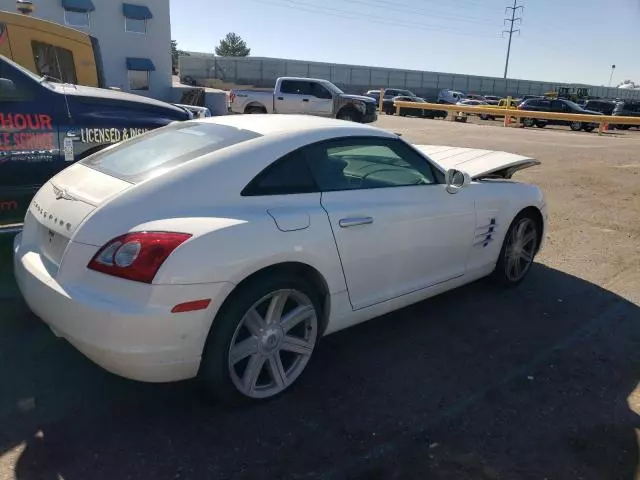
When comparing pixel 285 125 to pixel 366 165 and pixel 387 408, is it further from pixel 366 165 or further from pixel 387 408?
pixel 387 408

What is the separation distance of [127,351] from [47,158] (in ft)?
9.46

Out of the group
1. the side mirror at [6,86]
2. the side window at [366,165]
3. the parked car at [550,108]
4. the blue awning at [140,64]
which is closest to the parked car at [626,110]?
the parked car at [550,108]

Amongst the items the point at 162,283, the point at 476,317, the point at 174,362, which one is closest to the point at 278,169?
the point at 162,283

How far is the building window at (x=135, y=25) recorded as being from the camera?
2692cm

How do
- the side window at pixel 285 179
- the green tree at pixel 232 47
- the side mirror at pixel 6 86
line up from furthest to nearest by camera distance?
the green tree at pixel 232 47, the side mirror at pixel 6 86, the side window at pixel 285 179

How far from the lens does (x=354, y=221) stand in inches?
125

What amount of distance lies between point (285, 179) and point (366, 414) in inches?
54.3

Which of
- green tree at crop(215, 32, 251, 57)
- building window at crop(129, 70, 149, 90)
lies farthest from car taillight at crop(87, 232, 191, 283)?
green tree at crop(215, 32, 251, 57)

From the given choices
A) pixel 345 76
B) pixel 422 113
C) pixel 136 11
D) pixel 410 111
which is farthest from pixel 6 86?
pixel 345 76

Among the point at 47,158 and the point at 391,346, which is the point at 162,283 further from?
the point at 47,158

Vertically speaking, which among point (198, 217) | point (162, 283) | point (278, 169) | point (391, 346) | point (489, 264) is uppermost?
point (278, 169)

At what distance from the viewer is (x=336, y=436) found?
2.75m

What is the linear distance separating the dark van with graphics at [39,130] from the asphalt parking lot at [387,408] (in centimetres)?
90

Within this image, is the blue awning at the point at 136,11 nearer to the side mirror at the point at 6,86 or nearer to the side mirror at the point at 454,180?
the side mirror at the point at 6,86
